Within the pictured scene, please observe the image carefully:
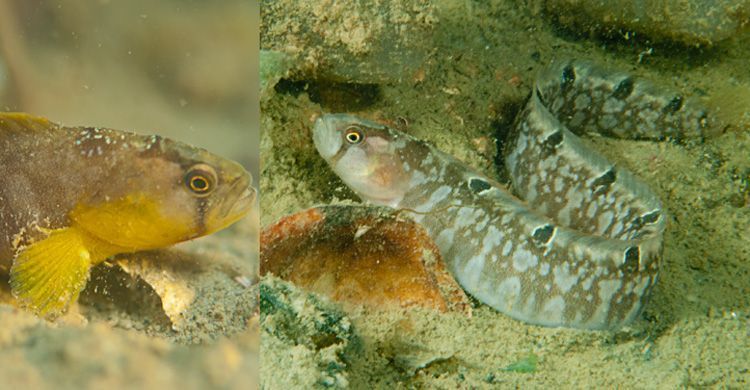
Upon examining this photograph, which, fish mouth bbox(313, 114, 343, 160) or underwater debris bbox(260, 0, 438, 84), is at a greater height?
underwater debris bbox(260, 0, 438, 84)

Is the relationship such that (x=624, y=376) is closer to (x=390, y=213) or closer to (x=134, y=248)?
(x=390, y=213)

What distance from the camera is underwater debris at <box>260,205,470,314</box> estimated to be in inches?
108

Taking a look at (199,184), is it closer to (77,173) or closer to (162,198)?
(162,198)

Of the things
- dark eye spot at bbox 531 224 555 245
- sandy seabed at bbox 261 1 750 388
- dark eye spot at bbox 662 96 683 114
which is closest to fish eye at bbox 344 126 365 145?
sandy seabed at bbox 261 1 750 388

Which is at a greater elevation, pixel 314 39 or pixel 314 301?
pixel 314 39

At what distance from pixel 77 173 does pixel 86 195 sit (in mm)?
78

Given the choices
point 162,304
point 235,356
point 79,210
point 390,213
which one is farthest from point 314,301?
point 235,356

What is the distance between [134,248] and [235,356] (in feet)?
2.97

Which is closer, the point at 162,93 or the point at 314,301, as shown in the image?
the point at 162,93

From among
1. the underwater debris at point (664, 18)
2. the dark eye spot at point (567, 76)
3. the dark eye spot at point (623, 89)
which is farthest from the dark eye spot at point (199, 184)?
the underwater debris at point (664, 18)

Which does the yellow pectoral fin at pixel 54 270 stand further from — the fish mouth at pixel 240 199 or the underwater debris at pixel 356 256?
the underwater debris at pixel 356 256

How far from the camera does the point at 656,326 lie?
3.30 m

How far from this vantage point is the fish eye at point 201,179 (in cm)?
168

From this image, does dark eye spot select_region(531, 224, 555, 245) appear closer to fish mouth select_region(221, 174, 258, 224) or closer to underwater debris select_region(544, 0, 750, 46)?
fish mouth select_region(221, 174, 258, 224)
